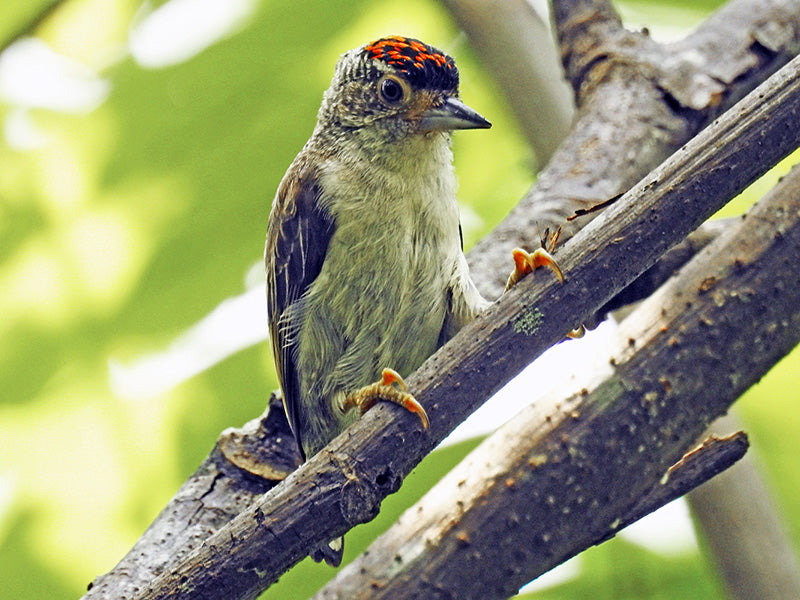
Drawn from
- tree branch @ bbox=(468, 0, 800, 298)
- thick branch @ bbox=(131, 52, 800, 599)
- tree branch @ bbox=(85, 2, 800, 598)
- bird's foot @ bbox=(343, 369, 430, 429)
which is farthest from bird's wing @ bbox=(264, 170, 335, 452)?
thick branch @ bbox=(131, 52, 800, 599)

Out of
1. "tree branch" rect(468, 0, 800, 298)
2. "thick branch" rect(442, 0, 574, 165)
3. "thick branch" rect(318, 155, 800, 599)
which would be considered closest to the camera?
"thick branch" rect(318, 155, 800, 599)

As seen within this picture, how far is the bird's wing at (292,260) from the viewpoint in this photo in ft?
8.89

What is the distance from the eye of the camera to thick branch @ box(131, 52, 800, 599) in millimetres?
1729

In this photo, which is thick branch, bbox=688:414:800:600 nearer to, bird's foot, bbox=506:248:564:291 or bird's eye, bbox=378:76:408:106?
bird's foot, bbox=506:248:564:291

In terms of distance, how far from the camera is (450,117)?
263 cm

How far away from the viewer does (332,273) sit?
8.79 ft

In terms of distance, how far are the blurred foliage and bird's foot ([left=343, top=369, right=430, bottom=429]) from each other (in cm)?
99

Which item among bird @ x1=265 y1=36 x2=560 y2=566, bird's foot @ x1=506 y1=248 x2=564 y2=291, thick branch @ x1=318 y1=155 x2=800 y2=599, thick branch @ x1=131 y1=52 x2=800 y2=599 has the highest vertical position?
bird @ x1=265 y1=36 x2=560 y2=566

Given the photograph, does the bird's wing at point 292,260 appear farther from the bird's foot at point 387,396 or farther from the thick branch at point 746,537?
the thick branch at point 746,537

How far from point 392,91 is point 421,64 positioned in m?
0.13

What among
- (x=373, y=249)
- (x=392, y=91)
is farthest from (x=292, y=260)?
(x=392, y=91)

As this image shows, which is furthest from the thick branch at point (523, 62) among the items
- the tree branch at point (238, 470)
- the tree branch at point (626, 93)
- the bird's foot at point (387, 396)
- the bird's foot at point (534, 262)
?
the bird's foot at point (387, 396)

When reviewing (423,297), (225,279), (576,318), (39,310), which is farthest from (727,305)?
(39,310)

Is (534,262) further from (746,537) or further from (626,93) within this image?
(626,93)
